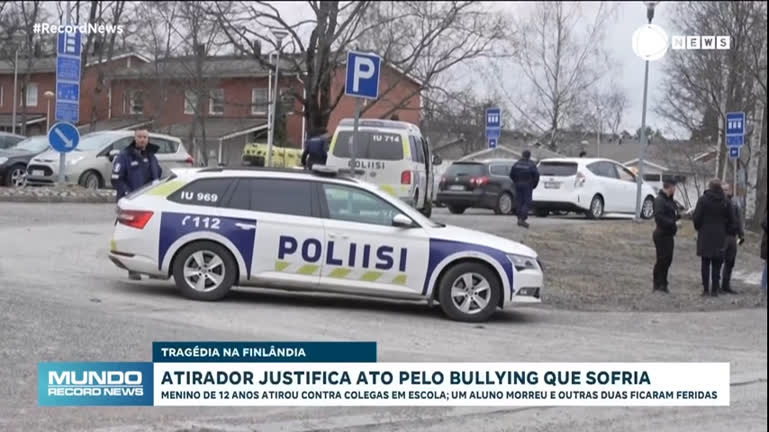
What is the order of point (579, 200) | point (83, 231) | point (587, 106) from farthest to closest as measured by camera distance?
point (587, 106)
point (579, 200)
point (83, 231)

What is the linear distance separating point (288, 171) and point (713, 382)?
5.32m

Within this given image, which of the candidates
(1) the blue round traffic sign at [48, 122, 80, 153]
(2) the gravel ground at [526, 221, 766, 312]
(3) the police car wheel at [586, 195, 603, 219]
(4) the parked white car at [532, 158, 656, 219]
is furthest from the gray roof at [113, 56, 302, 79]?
(2) the gravel ground at [526, 221, 766, 312]

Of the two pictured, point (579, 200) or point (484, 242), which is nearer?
point (484, 242)

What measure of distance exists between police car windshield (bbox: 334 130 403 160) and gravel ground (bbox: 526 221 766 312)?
2937mm

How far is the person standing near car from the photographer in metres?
14.0

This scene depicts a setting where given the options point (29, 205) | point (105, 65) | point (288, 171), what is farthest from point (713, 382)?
point (105, 65)

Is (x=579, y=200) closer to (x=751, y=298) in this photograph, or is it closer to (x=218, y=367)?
(x=751, y=298)

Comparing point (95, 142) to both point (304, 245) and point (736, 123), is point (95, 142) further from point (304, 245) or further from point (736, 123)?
point (304, 245)

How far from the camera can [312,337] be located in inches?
399

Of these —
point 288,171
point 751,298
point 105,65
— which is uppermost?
point 105,65

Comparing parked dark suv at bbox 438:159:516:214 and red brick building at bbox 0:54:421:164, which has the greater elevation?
red brick building at bbox 0:54:421:164

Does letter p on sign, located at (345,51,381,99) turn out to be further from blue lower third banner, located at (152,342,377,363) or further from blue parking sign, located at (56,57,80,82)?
blue parking sign, located at (56,57,80,82)

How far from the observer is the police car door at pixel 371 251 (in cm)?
1181

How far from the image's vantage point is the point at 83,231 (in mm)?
17547
